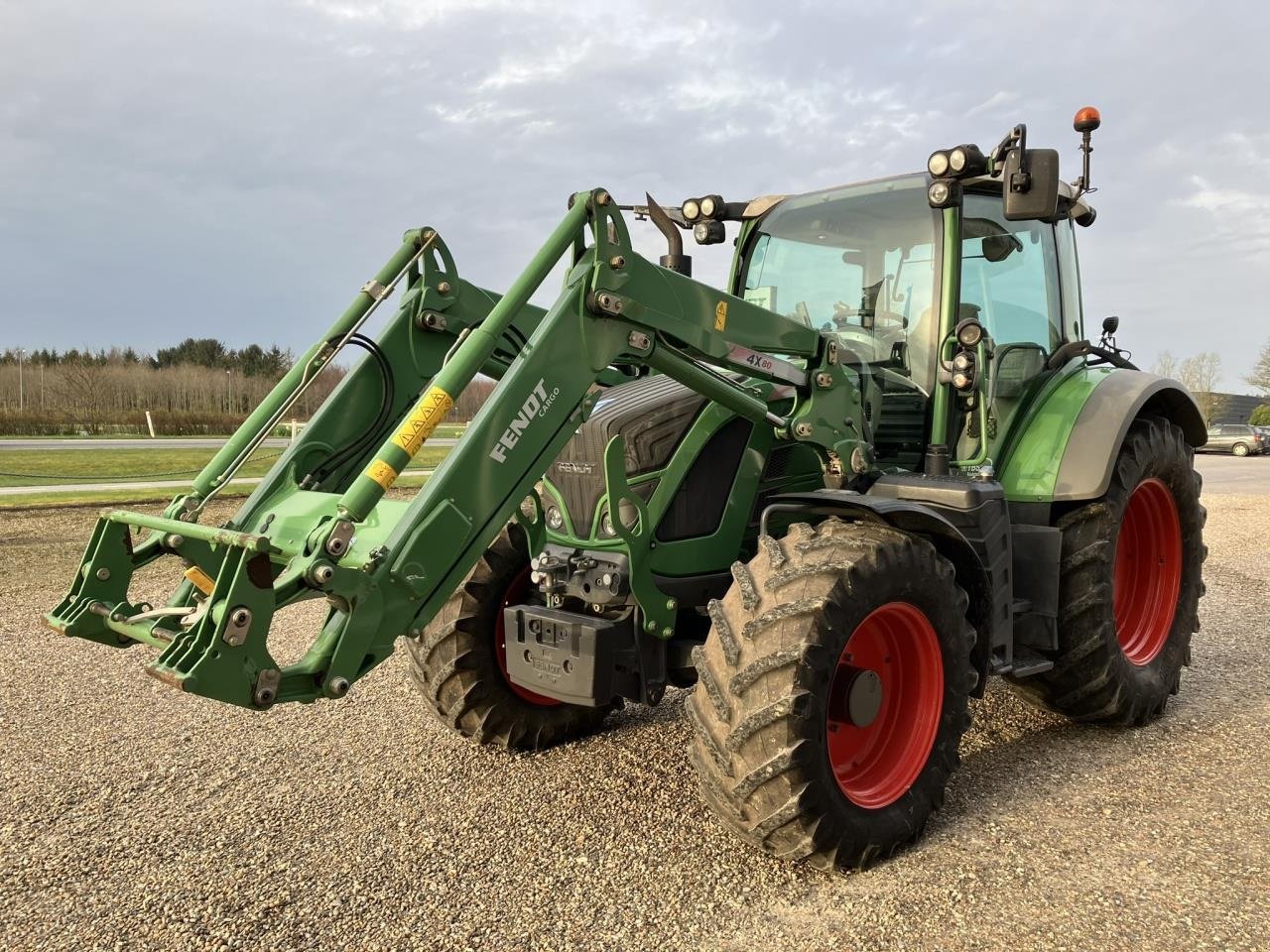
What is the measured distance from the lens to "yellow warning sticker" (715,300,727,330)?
3.51 meters

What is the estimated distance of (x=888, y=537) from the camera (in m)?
3.29

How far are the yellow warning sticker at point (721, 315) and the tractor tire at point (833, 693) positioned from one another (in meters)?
0.81

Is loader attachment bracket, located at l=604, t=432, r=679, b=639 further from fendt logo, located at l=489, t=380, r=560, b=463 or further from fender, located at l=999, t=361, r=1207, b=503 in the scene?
fender, located at l=999, t=361, r=1207, b=503

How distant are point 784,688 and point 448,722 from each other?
6.17 feet

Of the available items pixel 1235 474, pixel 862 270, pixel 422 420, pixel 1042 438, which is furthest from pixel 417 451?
pixel 1235 474

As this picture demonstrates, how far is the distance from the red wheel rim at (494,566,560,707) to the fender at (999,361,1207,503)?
228 cm

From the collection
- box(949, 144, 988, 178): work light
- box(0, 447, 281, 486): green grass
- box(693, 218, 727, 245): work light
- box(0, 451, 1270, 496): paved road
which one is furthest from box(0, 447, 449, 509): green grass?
box(949, 144, 988, 178): work light

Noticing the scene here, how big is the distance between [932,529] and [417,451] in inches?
75.3

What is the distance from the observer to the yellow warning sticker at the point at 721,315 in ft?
11.5

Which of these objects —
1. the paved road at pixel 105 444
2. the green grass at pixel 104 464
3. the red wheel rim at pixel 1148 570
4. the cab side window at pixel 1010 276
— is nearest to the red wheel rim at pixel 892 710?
the cab side window at pixel 1010 276

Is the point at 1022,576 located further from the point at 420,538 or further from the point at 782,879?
the point at 420,538

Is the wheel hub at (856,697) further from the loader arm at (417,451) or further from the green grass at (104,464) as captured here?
the green grass at (104,464)

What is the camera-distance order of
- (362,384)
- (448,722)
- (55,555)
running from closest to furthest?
(362,384), (448,722), (55,555)

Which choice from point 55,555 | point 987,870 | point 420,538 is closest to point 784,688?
point 987,870
